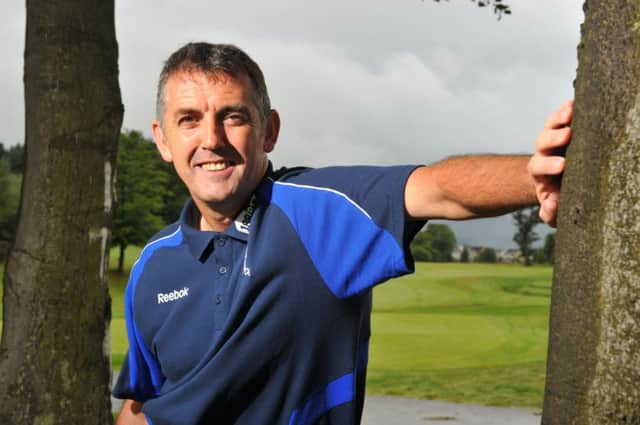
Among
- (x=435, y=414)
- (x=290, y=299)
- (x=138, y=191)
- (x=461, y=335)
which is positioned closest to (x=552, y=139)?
(x=290, y=299)

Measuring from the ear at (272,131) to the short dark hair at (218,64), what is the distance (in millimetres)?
36

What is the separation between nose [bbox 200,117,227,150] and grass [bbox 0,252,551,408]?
10370 millimetres

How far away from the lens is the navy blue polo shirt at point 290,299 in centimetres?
306

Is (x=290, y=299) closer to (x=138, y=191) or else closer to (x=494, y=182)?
(x=494, y=182)

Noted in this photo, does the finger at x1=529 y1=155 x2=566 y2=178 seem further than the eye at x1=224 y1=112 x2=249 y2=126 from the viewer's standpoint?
No

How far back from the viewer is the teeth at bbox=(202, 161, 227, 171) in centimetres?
334

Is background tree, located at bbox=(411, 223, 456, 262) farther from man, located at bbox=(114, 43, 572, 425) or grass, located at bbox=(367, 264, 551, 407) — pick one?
man, located at bbox=(114, 43, 572, 425)

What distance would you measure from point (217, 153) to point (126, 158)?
5396cm

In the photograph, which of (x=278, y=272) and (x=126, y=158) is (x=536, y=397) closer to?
(x=278, y=272)

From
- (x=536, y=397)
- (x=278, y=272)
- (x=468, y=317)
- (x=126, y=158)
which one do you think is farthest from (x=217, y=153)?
(x=126, y=158)

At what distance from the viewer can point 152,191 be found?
5741cm

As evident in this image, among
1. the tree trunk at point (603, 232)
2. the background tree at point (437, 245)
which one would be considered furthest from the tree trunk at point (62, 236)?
the background tree at point (437, 245)

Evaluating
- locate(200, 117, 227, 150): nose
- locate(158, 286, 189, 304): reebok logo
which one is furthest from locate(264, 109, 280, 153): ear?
locate(158, 286, 189, 304): reebok logo

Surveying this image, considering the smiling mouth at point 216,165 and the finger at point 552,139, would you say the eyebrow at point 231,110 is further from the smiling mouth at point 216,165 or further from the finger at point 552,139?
the finger at point 552,139
